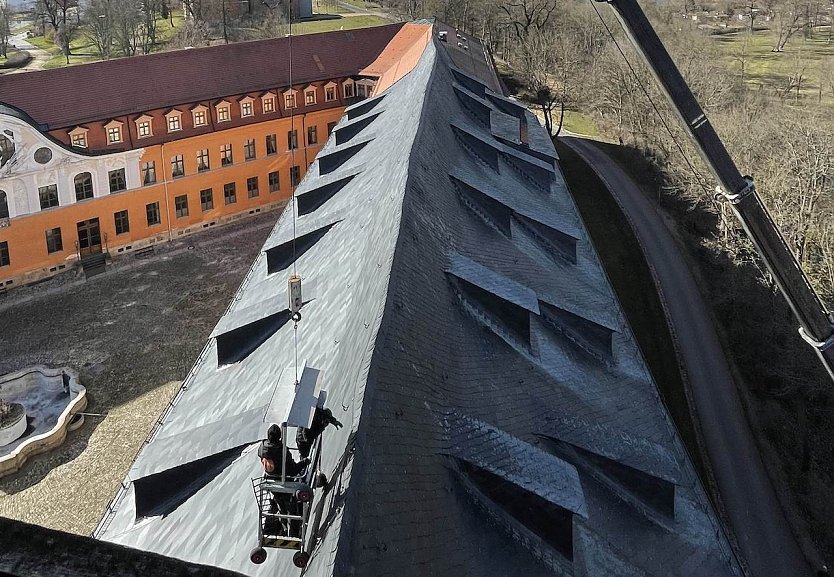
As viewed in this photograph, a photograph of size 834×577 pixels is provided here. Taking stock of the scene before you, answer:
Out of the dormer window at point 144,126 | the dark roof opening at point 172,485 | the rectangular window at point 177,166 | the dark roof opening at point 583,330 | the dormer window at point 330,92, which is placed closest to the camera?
the dark roof opening at point 172,485

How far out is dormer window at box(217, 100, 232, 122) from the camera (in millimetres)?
39406

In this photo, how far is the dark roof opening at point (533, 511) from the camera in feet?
35.0

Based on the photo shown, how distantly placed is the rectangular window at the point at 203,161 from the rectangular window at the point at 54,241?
7782mm

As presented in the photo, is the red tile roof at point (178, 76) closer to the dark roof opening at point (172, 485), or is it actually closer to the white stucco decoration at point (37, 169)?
the white stucco decoration at point (37, 169)

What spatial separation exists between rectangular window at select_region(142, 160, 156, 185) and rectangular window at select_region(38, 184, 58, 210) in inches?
170

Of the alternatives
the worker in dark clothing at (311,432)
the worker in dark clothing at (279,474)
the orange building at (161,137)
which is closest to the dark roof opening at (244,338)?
the worker in dark clothing at (311,432)

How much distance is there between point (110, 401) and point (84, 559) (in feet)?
77.9

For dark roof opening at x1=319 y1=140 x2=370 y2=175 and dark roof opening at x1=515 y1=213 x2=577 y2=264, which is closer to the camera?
dark roof opening at x1=515 y1=213 x2=577 y2=264

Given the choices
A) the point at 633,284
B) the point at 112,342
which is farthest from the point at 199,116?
the point at 633,284

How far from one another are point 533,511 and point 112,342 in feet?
76.4

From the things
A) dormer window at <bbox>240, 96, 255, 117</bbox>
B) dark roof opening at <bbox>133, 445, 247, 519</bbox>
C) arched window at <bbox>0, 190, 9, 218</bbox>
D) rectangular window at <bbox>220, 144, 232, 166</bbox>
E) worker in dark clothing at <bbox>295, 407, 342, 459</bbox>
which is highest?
worker in dark clothing at <bbox>295, 407, 342, 459</bbox>

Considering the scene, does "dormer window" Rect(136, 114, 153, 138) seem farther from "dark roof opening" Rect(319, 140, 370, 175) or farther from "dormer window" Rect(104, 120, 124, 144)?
"dark roof opening" Rect(319, 140, 370, 175)

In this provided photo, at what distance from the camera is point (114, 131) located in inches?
1406

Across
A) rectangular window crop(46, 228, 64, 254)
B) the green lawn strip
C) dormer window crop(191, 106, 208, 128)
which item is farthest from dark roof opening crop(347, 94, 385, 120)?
rectangular window crop(46, 228, 64, 254)
